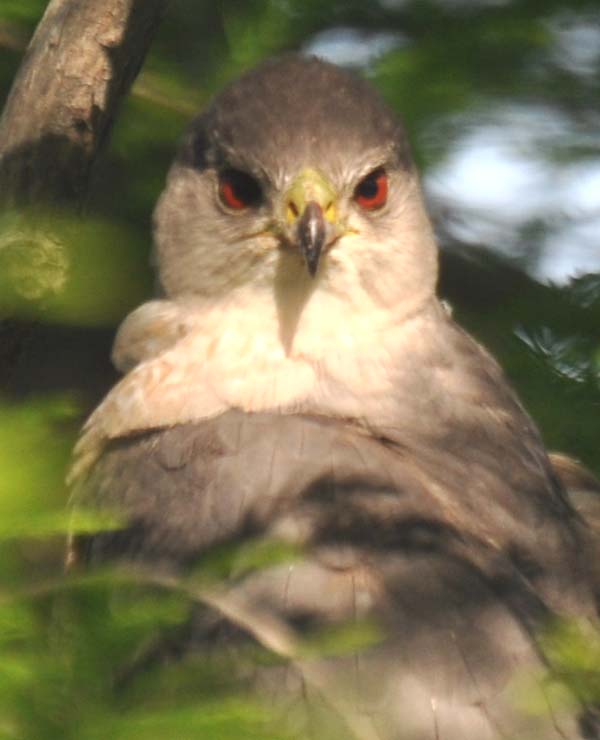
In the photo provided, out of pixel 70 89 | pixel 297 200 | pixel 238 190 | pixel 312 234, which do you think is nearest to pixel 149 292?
pixel 238 190

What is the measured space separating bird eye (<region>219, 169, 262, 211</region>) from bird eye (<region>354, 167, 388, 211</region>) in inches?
11.8

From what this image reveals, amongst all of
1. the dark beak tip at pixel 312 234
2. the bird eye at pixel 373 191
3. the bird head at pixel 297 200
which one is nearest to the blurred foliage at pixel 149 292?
the bird head at pixel 297 200

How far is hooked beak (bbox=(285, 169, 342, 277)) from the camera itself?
12.9 ft

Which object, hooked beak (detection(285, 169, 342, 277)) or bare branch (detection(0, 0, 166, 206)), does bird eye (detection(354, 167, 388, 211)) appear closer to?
hooked beak (detection(285, 169, 342, 277))

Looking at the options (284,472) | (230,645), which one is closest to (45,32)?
(284,472)

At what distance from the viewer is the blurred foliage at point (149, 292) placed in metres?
1.47

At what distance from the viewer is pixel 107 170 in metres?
4.18

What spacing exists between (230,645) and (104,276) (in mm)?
793

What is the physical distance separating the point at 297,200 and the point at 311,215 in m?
0.14

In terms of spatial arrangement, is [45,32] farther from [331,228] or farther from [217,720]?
[217,720]

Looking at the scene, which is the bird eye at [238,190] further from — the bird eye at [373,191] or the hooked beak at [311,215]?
the bird eye at [373,191]

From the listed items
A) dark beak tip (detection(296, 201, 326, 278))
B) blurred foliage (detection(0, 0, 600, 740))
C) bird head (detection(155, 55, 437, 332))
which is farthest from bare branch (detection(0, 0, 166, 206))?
dark beak tip (detection(296, 201, 326, 278))

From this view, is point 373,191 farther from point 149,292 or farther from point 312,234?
point 149,292

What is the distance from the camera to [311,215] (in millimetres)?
3975
